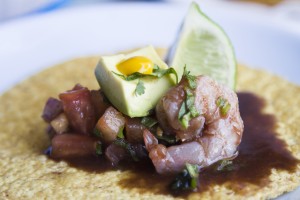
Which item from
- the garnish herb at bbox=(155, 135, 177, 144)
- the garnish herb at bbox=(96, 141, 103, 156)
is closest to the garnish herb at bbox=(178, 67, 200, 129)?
the garnish herb at bbox=(155, 135, 177, 144)

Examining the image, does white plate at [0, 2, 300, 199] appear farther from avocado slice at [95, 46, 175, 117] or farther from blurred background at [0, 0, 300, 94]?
avocado slice at [95, 46, 175, 117]

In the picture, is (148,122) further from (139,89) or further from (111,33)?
(111,33)

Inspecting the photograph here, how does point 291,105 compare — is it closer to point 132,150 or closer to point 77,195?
point 132,150

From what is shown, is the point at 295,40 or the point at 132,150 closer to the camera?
Result: the point at 132,150

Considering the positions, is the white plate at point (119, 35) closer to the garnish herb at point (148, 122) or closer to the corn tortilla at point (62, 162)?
the corn tortilla at point (62, 162)

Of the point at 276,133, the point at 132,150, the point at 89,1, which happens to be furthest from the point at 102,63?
the point at 89,1

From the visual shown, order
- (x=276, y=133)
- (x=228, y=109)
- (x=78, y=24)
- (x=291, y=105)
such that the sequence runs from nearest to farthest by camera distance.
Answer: (x=228, y=109) < (x=276, y=133) < (x=291, y=105) < (x=78, y=24)

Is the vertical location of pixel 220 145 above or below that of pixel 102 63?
below

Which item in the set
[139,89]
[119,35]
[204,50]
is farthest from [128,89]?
[119,35]
